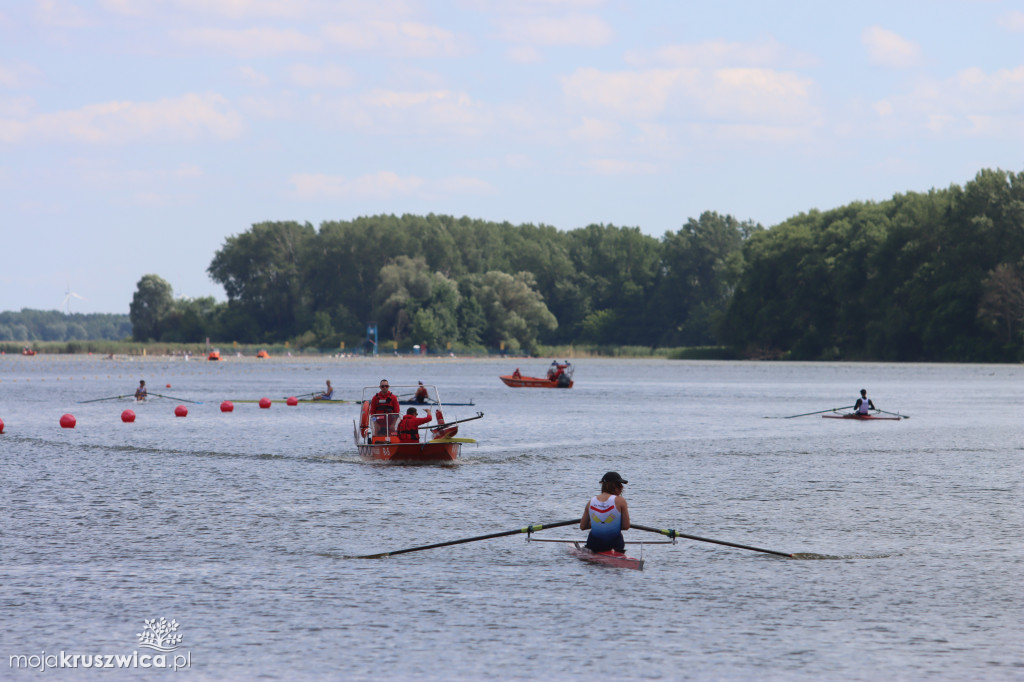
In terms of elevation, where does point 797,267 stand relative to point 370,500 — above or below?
above

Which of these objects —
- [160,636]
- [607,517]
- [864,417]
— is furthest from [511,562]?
[864,417]

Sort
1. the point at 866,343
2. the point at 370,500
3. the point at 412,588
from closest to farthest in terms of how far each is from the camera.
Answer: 1. the point at 412,588
2. the point at 370,500
3. the point at 866,343

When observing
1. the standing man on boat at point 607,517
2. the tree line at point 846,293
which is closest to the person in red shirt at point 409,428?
the standing man on boat at point 607,517

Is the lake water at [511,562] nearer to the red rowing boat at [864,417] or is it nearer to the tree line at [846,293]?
the red rowing boat at [864,417]

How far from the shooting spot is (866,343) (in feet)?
495

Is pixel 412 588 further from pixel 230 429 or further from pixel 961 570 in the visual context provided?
pixel 230 429

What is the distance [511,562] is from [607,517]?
204cm

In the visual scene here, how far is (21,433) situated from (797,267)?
12618 cm

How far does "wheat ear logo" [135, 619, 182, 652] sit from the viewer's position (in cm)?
1485

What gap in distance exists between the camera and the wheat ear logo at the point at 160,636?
14.9 metres

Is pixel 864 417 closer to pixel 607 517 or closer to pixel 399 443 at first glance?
pixel 399 443

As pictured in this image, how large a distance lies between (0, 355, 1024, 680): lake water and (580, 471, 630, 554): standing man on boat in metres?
0.47

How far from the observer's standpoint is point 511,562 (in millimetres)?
20609

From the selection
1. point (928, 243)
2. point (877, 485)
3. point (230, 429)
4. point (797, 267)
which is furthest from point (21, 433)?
point (797, 267)
